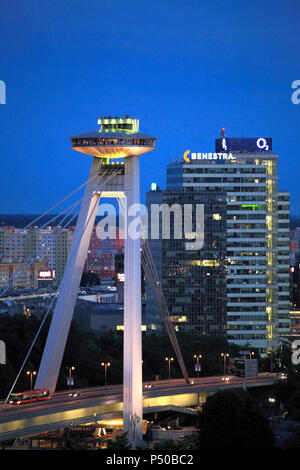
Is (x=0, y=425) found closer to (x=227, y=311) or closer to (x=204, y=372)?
(x=204, y=372)

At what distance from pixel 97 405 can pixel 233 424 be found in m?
10.9

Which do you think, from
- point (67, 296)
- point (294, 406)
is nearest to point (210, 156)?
point (294, 406)

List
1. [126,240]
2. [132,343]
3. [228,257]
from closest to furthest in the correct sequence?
[132,343] → [126,240] → [228,257]

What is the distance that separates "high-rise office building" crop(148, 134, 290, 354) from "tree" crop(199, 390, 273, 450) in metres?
45.7

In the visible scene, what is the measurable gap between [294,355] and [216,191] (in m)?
20.9

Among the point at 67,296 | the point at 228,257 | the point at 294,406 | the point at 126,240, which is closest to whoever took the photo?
the point at 126,240

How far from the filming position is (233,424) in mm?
44531

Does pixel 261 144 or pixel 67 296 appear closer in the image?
pixel 67 296

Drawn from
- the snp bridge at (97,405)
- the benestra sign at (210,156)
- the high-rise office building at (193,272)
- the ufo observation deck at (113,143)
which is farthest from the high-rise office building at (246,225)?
the ufo observation deck at (113,143)

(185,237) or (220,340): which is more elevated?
(185,237)

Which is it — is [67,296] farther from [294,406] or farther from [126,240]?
[294,406]

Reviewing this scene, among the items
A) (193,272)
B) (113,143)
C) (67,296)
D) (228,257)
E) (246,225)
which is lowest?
(67,296)
